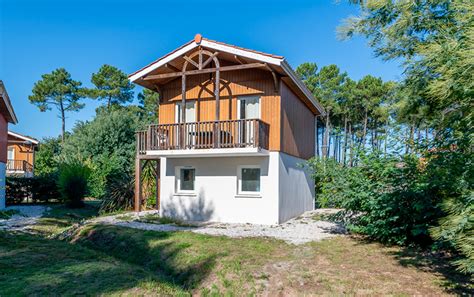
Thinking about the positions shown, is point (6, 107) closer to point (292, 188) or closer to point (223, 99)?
point (223, 99)

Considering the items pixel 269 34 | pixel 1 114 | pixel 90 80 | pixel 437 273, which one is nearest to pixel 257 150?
pixel 437 273

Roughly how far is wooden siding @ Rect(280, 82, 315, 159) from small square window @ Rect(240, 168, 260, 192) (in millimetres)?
1383

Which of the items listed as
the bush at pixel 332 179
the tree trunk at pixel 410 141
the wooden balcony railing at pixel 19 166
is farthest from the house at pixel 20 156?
the tree trunk at pixel 410 141

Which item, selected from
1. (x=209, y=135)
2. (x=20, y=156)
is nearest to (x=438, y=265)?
(x=209, y=135)

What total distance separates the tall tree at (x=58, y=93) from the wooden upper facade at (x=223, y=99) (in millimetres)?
32042

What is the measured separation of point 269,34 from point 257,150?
8889 mm

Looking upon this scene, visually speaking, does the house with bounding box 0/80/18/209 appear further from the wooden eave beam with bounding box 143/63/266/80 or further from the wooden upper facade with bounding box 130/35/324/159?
the wooden eave beam with bounding box 143/63/266/80

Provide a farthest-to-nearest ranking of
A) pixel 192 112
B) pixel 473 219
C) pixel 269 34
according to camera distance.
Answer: pixel 269 34
pixel 192 112
pixel 473 219

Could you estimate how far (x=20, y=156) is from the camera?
31031mm

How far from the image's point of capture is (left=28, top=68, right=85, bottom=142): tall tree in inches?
1575

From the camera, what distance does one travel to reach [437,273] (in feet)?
20.8

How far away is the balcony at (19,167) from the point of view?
27703 millimetres

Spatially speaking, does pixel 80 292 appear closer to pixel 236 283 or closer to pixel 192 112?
pixel 236 283

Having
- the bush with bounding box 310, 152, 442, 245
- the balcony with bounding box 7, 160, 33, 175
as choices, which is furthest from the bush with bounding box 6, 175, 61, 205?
the bush with bounding box 310, 152, 442, 245
